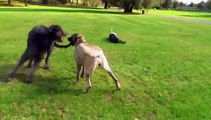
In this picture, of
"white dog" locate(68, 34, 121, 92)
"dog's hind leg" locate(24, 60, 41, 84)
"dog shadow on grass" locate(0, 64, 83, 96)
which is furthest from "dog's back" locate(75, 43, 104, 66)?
"dog's hind leg" locate(24, 60, 41, 84)

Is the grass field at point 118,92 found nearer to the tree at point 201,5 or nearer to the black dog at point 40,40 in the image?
the black dog at point 40,40

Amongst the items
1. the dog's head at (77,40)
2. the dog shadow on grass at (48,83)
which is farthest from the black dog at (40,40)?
the dog's head at (77,40)

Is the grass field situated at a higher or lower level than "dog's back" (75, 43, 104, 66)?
lower

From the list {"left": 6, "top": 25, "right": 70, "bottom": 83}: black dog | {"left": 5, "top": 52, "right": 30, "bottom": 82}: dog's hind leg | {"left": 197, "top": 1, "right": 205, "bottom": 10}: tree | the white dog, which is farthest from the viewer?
{"left": 197, "top": 1, "right": 205, "bottom": 10}: tree

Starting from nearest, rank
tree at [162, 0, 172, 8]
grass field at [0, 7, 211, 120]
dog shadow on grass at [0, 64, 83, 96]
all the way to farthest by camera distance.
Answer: grass field at [0, 7, 211, 120], dog shadow on grass at [0, 64, 83, 96], tree at [162, 0, 172, 8]

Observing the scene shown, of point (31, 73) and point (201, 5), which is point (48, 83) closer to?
point (31, 73)

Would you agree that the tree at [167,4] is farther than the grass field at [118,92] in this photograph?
Yes

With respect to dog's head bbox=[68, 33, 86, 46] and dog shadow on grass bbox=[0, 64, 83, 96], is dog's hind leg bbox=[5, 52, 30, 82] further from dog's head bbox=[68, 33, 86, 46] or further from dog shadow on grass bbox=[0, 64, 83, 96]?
dog's head bbox=[68, 33, 86, 46]

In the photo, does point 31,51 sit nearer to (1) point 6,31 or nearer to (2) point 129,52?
(2) point 129,52

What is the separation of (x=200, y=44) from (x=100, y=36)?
15.9ft

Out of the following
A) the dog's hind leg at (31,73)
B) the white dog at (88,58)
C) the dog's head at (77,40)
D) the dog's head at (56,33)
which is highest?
the dog's head at (56,33)

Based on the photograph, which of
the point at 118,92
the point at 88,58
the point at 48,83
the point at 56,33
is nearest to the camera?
the point at 88,58

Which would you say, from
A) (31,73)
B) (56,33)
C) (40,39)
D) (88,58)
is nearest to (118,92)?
(88,58)

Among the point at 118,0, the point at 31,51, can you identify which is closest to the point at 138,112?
the point at 31,51
